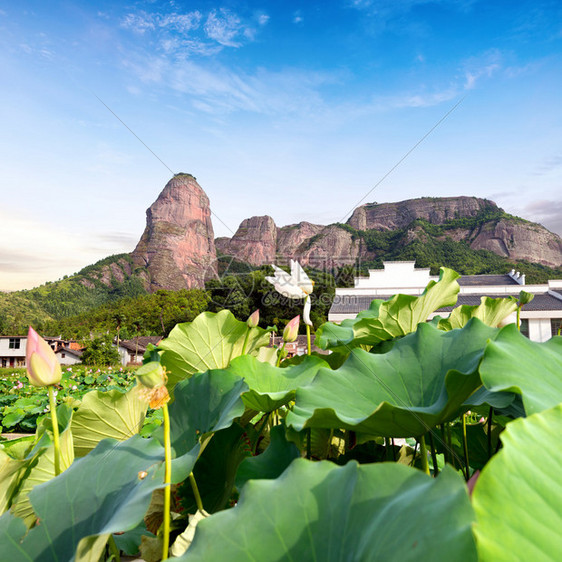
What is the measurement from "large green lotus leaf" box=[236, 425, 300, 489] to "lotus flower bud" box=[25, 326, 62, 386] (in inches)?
12.4

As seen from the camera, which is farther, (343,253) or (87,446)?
(343,253)

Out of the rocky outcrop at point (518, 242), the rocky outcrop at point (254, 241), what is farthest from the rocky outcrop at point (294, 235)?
the rocky outcrop at point (518, 242)

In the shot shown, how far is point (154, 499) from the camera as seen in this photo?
553mm

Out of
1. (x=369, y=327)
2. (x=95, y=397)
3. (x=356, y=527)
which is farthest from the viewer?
(x=369, y=327)

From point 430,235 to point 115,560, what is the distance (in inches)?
2264

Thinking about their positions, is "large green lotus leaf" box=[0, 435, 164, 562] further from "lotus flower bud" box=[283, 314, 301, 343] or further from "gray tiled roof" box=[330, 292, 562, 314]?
"gray tiled roof" box=[330, 292, 562, 314]

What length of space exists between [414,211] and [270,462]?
268ft

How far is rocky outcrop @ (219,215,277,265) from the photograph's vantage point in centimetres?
5793

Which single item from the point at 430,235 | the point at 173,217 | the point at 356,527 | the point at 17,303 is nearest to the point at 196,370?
the point at 356,527

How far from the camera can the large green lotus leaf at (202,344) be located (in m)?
0.90

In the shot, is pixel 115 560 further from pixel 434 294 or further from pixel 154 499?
pixel 434 294

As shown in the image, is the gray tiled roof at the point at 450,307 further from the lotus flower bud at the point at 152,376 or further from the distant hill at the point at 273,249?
the distant hill at the point at 273,249

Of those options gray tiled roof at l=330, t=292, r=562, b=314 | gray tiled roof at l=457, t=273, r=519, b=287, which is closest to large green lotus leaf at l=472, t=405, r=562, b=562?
gray tiled roof at l=330, t=292, r=562, b=314

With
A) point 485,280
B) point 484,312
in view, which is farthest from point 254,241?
point 484,312
